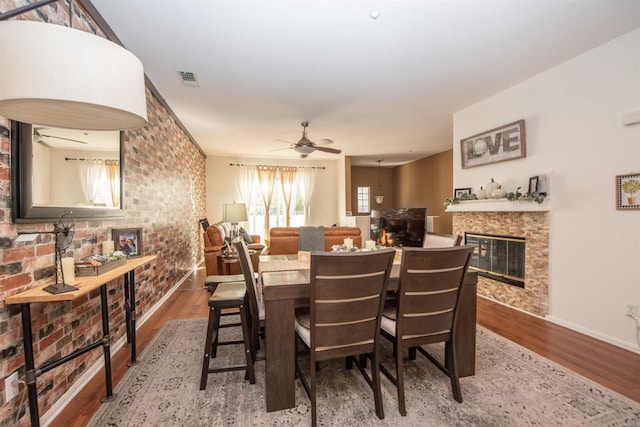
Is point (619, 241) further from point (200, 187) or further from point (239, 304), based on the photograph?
point (200, 187)

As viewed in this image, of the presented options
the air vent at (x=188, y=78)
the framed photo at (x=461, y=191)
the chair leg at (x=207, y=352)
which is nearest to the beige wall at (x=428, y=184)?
the framed photo at (x=461, y=191)

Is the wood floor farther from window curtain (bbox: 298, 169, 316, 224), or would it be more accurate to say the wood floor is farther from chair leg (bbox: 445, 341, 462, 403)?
window curtain (bbox: 298, 169, 316, 224)

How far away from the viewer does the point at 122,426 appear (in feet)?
5.29

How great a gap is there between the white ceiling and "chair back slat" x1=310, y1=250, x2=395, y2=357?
1.86m

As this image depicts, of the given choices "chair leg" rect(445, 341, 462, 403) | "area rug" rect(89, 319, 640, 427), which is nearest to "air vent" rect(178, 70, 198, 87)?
"area rug" rect(89, 319, 640, 427)

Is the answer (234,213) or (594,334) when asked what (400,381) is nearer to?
(594,334)

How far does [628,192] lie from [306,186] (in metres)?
6.44

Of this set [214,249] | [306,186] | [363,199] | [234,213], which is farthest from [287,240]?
[363,199]

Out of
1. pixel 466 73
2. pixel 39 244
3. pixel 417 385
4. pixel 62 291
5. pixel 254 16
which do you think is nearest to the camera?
pixel 62 291

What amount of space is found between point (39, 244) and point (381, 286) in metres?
1.95

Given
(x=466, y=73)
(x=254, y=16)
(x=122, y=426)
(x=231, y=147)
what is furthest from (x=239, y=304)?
(x=231, y=147)

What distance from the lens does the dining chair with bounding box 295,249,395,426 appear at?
149 cm

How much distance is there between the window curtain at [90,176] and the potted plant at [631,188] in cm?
438

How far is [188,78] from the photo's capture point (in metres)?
3.14
